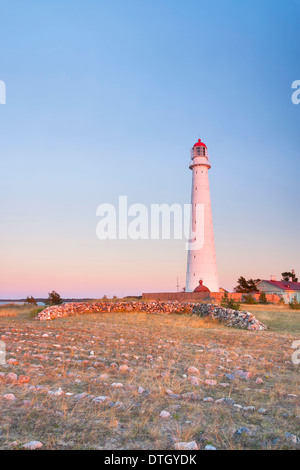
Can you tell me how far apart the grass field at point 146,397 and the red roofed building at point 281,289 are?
56041mm

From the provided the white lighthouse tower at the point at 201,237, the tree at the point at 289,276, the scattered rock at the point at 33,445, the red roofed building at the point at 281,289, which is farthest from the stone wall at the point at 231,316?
the tree at the point at 289,276

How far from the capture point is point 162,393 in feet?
20.2

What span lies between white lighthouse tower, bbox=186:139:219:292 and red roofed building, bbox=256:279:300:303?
23932 mm

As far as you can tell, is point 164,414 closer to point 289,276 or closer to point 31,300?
point 31,300

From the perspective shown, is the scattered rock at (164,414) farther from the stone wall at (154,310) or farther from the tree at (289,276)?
the tree at (289,276)

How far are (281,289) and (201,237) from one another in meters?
27.0

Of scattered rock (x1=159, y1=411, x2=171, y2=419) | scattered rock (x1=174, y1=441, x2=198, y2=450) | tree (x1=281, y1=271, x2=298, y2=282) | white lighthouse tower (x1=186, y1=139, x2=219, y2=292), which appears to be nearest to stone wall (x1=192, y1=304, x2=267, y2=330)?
scattered rock (x1=159, y1=411, x2=171, y2=419)

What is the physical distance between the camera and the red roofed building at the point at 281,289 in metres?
63.4

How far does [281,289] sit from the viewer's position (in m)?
63.8
